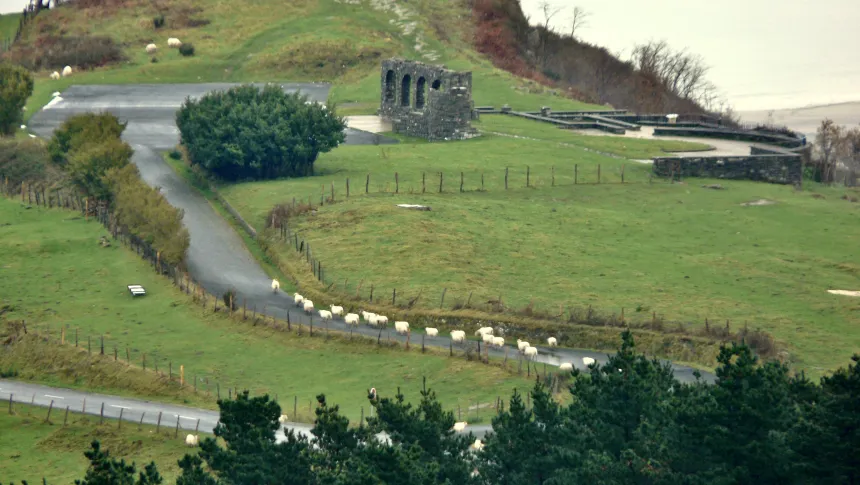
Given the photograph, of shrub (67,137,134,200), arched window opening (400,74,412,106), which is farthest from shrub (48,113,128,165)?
arched window opening (400,74,412,106)

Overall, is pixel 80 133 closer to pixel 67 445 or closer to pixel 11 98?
pixel 11 98

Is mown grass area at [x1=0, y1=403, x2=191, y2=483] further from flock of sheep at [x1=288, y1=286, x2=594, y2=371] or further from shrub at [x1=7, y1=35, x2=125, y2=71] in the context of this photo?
shrub at [x1=7, y1=35, x2=125, y2=71]

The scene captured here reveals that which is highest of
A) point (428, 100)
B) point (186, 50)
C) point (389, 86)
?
point (186, 50)

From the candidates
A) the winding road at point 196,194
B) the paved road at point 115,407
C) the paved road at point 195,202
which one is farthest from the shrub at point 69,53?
the paved road at point 115,407

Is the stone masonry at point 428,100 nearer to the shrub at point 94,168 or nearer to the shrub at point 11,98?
the shrub at point 94,168

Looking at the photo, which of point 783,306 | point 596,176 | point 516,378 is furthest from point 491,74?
point 516,378

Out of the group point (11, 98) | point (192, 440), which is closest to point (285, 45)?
point (11, 98)

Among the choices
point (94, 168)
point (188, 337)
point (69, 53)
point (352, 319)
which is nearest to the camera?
point (188, 337)
